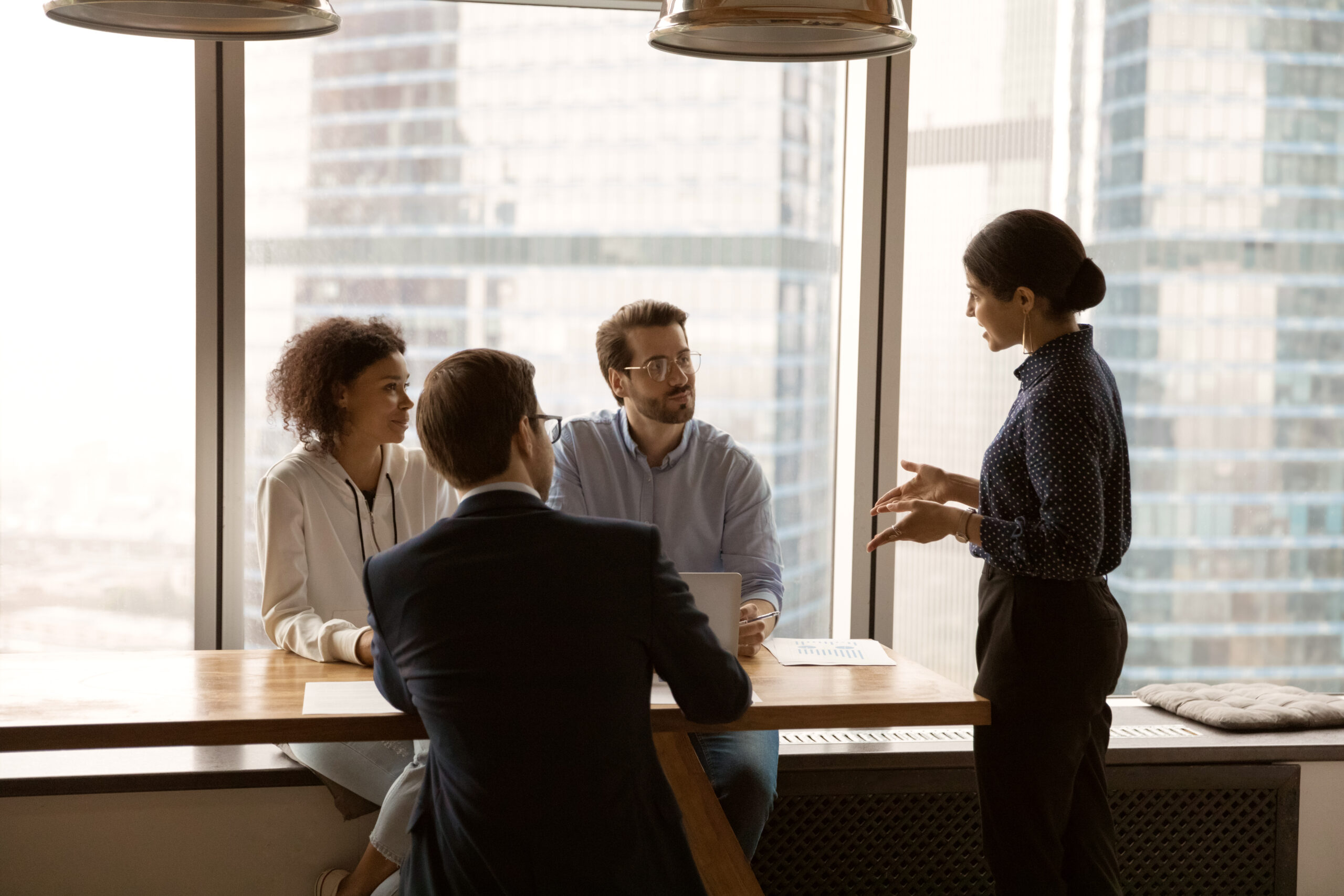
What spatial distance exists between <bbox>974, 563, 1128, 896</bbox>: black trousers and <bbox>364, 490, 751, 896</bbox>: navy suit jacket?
2.30 ft

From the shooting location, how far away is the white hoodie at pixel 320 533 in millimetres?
2336

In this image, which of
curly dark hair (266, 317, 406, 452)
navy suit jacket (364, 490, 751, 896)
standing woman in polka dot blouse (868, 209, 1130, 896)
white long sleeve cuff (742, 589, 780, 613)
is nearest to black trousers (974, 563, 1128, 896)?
standing woman in polka dot blouse (868, 209, 1130, 896)

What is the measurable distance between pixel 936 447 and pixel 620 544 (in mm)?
1838

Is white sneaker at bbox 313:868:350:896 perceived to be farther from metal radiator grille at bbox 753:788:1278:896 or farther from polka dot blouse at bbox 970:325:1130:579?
polka dot blouse at bbox 970:325:1130:579

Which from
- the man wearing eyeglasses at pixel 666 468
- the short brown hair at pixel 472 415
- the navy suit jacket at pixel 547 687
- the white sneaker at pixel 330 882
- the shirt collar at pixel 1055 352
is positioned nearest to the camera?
the navy suit jacket at pixel 547 687

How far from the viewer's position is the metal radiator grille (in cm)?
269

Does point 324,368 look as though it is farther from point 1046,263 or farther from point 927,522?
point 1046,263

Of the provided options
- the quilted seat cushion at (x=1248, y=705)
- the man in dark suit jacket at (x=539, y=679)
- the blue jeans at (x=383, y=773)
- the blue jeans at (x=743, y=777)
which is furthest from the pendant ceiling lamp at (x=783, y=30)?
the quilted seat cushion at (x=1248, y=705)

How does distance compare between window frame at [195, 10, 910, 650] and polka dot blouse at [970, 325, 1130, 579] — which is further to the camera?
window frame at [195, 10, 910, 650]

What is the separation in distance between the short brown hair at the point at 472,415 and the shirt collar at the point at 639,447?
3.57 ft

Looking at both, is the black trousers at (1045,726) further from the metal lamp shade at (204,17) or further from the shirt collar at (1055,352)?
the metal lamp shade at (204,17)

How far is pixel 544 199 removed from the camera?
299 cm

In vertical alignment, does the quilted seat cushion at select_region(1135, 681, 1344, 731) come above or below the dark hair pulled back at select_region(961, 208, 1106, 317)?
below

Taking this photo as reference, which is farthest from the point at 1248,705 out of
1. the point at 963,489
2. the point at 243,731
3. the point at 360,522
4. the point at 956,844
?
the point at 243,731
